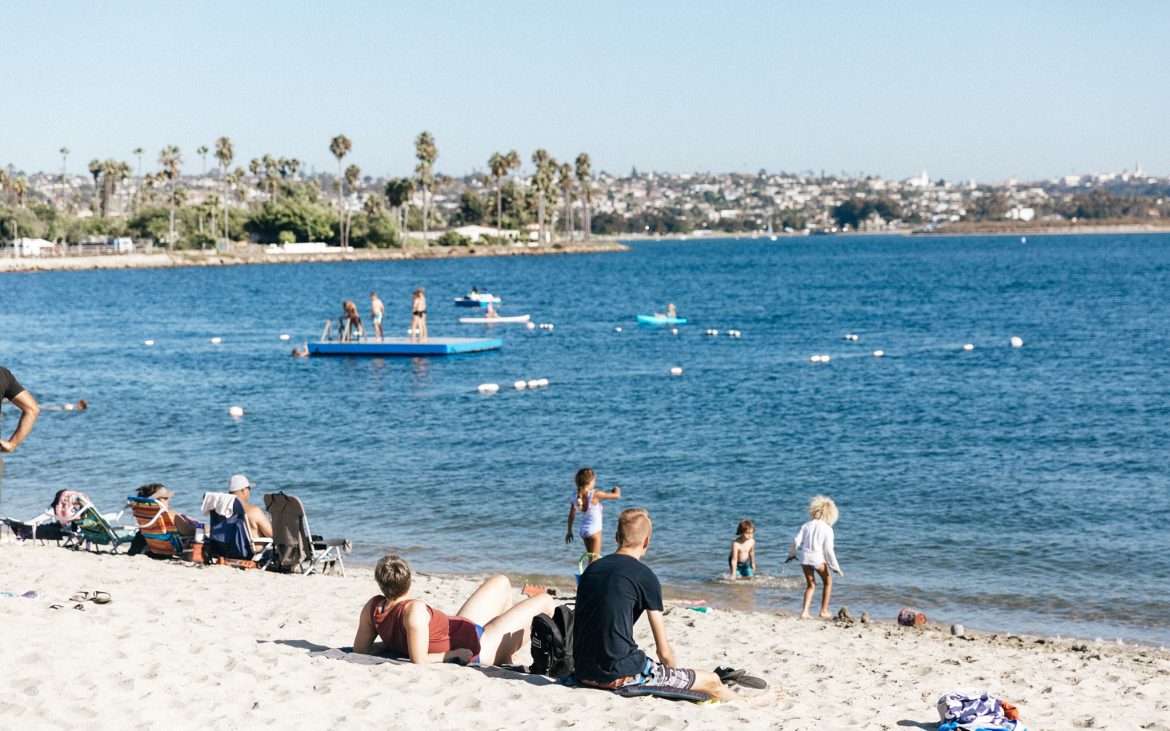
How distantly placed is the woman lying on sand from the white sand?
0.17 metres

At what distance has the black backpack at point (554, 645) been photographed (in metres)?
8.38

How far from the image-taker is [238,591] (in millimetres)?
12359

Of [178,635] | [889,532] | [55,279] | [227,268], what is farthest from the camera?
[227,268]

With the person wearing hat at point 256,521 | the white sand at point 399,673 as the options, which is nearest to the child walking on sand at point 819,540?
the white sand at point 399,673

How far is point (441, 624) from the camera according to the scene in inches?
332

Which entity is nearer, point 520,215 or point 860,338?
point 860,338

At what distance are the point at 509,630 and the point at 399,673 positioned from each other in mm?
887

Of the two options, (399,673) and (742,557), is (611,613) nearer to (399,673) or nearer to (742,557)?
(399,673)

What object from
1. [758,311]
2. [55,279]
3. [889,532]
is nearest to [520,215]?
[55,279]

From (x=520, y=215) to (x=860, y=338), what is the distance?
14816 centimetres

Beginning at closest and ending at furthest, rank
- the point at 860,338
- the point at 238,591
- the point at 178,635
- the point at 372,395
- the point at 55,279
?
1. the point at 178,635
2. the point at 238,591
3. the point at 372,395
4. the point at 860,338
5. the point at 55,279

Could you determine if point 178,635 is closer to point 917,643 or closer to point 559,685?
point 559,685

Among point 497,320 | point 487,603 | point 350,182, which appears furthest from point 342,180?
point 487,603

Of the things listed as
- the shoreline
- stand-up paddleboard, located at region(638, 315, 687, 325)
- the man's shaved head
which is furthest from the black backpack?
the shoreline
